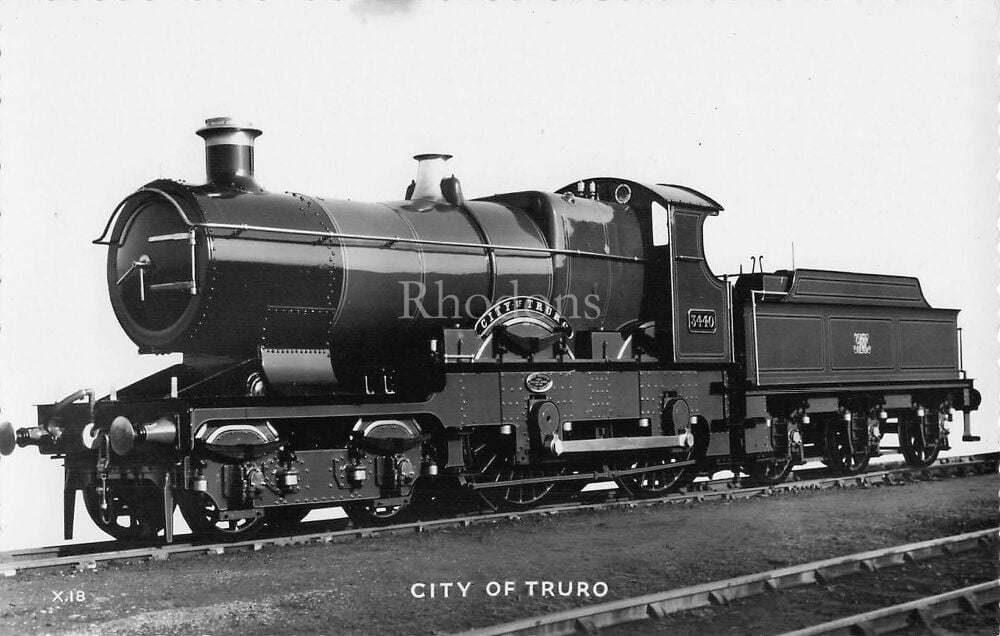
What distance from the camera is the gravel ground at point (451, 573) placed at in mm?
7574

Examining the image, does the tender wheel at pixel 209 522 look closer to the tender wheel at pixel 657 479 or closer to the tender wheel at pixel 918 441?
the tender wheel at pixel 657 479

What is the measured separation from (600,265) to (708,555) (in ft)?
13.8

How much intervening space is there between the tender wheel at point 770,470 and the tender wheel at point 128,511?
811 centimetres

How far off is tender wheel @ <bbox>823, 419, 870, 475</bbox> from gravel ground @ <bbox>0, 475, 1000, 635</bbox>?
391 centimetres

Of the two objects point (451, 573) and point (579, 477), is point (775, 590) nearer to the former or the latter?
point (451, 573)

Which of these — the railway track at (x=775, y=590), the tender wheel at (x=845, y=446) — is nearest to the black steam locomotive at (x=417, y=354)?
the tender wheel at (x=845, y=446)

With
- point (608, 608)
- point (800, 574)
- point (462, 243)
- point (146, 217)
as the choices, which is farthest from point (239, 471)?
point (800, 574)

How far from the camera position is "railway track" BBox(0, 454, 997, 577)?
31.0ft

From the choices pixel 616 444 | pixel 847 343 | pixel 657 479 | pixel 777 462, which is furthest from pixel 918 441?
pixel 616 444

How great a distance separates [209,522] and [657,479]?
6.18 m

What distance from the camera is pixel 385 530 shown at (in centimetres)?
1093

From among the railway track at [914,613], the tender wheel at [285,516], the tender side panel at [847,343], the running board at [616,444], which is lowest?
the railway track at [914,613]

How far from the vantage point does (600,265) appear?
13.0 metres
